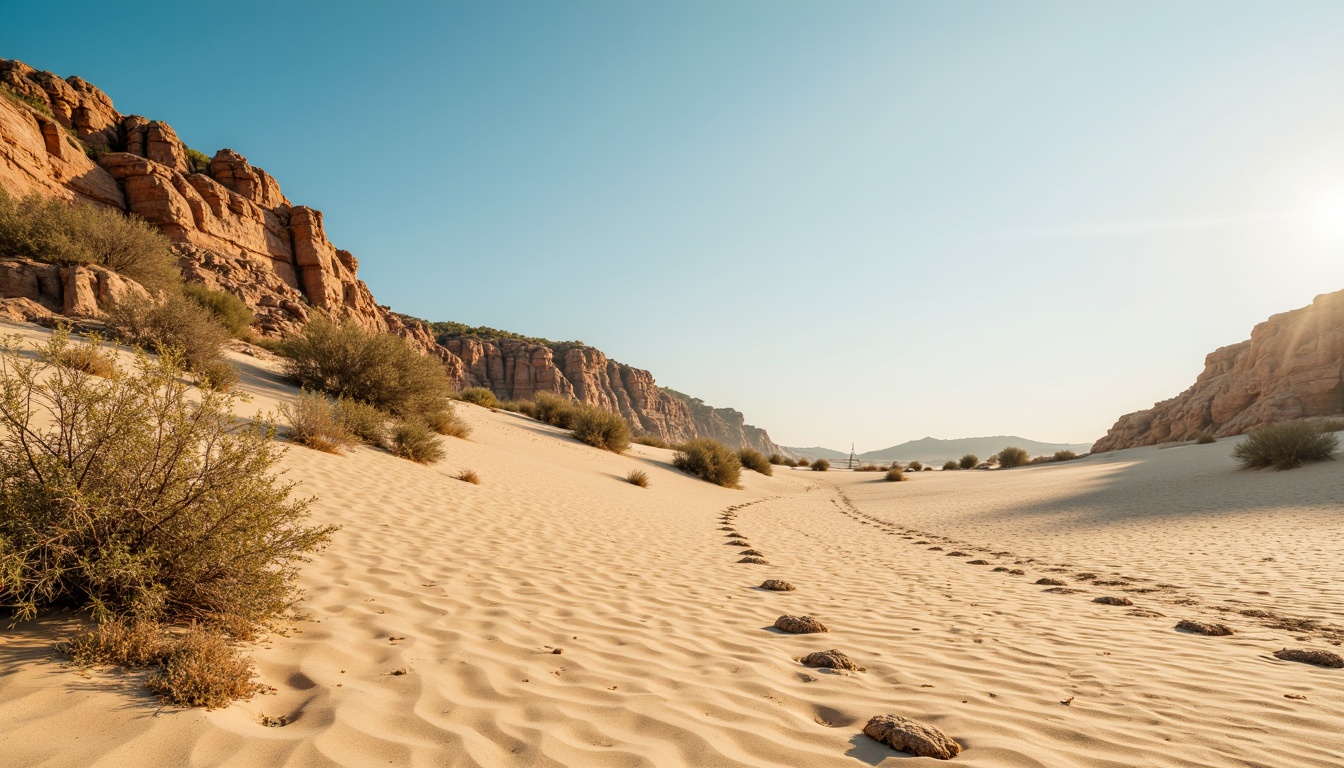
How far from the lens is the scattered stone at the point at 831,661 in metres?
3.22

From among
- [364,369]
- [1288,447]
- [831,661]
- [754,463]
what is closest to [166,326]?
[364,369]

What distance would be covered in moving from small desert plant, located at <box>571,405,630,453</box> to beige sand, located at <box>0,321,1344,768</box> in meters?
13.7

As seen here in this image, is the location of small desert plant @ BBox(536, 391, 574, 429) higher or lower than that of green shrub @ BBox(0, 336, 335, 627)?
higher

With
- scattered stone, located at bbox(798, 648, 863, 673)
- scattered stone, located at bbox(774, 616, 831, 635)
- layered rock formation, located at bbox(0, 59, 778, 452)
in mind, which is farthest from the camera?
layered rock formation, located at bbox(0, 59, 778, 452)

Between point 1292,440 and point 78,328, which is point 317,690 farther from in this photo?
point 1292,440

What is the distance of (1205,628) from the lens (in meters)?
4.07

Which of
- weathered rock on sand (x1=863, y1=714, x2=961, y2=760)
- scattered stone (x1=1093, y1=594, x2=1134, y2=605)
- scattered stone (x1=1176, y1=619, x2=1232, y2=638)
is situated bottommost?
scattered stone (x1=1093, y1=594, x2=1134, y2=605)

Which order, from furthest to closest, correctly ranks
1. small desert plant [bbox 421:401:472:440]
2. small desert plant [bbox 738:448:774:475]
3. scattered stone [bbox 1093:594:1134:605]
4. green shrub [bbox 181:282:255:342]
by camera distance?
small desert plant [bbox 738:448:774:475] → green shrub [bbox 181:282:255:342] → small desert plant [bbox 421:401:472:440] → scattered stone [bbox 1093:594:1134:605]

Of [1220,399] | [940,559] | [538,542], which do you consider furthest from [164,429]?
[1220,399]

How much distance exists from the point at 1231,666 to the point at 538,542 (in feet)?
20.2

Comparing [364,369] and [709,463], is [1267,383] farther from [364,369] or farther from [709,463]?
[364,369]

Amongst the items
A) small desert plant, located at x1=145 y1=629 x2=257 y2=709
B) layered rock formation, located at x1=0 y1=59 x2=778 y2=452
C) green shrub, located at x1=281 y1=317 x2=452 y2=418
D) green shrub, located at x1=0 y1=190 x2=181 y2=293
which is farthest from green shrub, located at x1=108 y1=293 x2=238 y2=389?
small desert plant, located at x1=145 y1=629 x2=257 y2=709

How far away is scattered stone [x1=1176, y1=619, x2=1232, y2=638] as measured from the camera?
4.03 metres

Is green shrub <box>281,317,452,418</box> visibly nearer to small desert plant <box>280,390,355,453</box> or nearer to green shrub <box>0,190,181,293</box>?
small desert plant <box>280,390,355,453</box>
